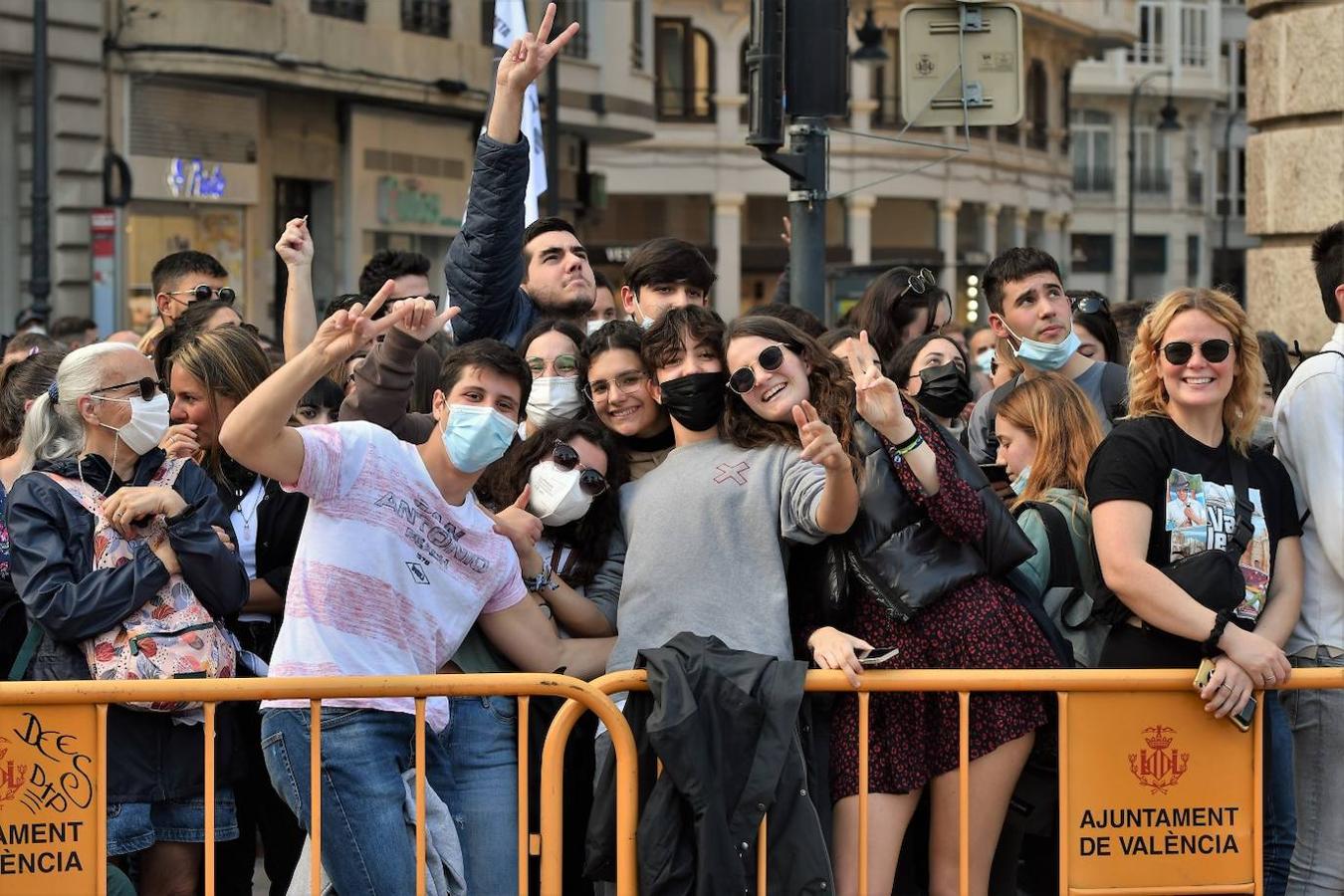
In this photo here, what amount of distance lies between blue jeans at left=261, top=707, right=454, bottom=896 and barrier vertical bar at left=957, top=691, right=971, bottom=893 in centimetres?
139

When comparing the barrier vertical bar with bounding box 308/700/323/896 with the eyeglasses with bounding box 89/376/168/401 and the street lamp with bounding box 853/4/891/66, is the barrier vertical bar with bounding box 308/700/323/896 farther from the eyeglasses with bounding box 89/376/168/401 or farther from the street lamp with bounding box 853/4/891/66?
the street lamp with bounding box 853/4/891/66

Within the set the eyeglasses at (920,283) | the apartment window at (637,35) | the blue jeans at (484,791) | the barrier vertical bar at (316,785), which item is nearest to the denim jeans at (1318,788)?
the blue jeans at (484,791)

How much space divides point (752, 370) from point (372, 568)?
1.10m

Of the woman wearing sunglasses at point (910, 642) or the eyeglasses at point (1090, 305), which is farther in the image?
the eyeglasses at point (1090, 305)

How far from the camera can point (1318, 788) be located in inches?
207

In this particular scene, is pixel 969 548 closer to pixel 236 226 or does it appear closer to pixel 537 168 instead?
pixel 537 168

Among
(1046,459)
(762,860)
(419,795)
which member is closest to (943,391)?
(1046,459)

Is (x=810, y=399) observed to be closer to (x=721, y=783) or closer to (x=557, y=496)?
(x=557, y=496)

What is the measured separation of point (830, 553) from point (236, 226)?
1999 cm

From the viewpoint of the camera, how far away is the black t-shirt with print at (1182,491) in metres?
5.09

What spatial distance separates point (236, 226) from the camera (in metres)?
24.0

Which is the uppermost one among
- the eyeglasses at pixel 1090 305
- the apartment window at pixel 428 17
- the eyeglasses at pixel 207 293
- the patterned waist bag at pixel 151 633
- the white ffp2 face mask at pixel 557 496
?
the apartment window at pixel 428 17

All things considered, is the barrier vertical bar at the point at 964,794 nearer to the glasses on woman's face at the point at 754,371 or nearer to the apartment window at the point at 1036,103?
the glasses on woman's face at the point at 754,371

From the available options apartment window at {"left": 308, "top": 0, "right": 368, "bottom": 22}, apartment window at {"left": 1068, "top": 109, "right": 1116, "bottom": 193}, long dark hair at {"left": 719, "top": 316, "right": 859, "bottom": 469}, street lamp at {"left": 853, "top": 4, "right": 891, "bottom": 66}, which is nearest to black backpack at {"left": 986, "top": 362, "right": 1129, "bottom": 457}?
long dark hair at {"left": 719, "top": 316, "right": 859, "bottom": 469}
